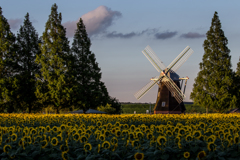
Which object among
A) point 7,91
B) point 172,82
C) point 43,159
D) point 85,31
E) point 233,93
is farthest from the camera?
point 85,31

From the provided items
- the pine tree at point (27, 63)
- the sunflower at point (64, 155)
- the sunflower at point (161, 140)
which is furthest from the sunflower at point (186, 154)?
the pine tree at point (27, 63)

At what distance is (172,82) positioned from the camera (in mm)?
29984

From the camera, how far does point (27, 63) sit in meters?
35.0

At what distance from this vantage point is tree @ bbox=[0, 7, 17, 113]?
32.3m

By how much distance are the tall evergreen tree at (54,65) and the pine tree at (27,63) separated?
1.30 m

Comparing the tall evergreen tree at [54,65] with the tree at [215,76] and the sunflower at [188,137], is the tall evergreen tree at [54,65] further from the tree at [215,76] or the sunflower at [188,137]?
the sunflower at [188,137]

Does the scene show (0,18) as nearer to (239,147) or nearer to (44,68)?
(44,68)

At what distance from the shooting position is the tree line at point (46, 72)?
3262cm

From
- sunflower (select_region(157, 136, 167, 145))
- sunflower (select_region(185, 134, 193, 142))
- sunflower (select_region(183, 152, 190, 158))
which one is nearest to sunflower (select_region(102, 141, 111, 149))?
sunflower (select_region(157, 136, 167, 145))

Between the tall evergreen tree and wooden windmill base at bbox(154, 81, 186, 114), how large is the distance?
10250 millimetres

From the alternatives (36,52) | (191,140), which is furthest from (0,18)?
(191,140)

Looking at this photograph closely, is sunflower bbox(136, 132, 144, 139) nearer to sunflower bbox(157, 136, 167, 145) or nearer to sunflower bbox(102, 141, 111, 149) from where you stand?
sunflower bbox(157, 136, 167, 145)

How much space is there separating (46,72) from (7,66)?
4.96 meters

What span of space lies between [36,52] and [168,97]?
17588mm
